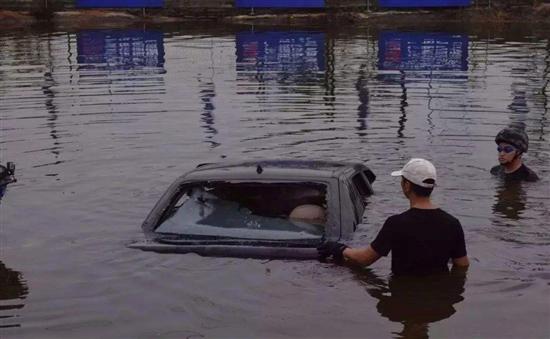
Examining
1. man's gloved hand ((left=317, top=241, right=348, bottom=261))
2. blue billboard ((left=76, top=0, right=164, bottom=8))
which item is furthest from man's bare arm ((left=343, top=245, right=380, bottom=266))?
blue billboard ((left=76, top=0, right=164, bottom=8))

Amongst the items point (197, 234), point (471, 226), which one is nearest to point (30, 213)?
point (197, 234)

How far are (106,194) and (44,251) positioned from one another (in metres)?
2.32

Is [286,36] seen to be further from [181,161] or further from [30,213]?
[30,213]

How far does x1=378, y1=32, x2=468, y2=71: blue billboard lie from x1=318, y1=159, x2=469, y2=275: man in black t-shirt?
53.6 feet

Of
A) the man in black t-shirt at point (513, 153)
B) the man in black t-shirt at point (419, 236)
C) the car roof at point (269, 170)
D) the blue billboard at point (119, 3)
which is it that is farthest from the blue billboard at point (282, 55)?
the man in black t-shirt at point (419, 236)

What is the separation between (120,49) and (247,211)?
22.0 meters

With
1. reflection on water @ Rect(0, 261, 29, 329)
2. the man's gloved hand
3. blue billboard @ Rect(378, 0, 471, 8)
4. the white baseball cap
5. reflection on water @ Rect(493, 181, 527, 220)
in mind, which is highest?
blue billboard @ Rect(378, 0, 471, 8)

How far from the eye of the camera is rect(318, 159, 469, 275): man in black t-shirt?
6328mm

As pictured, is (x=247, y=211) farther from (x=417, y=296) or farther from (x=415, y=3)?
(x=415, y=3)

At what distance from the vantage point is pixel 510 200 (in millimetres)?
10266

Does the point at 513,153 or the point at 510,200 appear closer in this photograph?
the point at 510,200

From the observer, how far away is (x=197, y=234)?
771 centimetres

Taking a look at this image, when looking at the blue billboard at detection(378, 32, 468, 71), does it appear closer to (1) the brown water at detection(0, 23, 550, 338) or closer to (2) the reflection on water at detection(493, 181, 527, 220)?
(1) the brown water at detection(0, 23, 550, 338)

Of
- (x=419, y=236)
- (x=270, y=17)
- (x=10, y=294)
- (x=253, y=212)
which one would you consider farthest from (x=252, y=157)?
(x=270, y=17)
